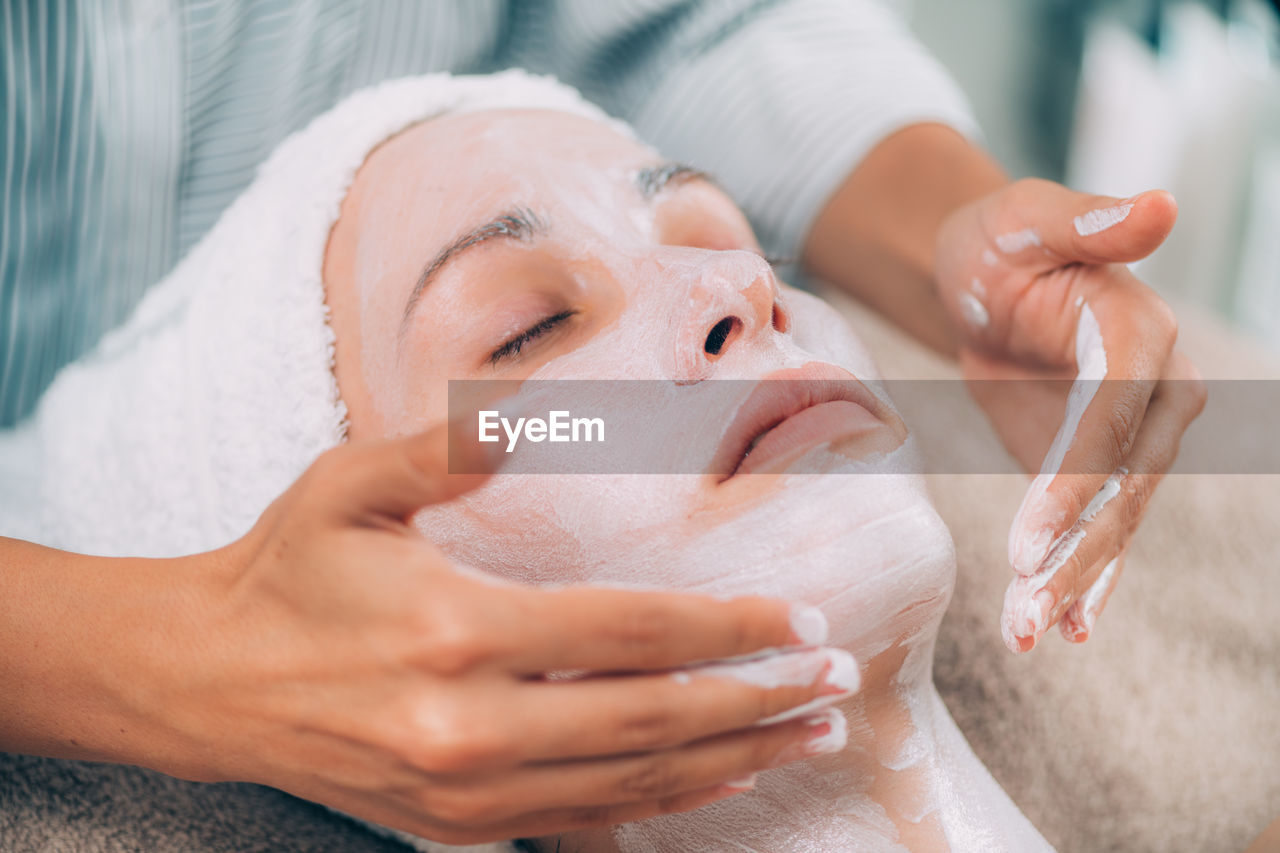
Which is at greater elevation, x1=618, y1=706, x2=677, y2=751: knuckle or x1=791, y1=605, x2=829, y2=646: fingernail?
x1=791, y1=605, x2=829, y2=646: fingernail

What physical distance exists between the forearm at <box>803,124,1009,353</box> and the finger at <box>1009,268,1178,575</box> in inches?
11.7

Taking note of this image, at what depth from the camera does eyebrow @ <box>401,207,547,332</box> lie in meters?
0.64

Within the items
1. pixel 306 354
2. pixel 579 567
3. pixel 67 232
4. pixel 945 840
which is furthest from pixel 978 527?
pixel 67 232

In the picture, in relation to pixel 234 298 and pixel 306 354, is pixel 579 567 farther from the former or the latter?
pixel 234 298

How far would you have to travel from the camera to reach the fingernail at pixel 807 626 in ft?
1.42

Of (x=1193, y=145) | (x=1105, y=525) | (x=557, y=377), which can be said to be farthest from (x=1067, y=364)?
(x=1193, y=145)

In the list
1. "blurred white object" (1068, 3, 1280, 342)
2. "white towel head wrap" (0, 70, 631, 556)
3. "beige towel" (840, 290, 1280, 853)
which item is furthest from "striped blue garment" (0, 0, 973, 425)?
"blurred white object" (1068, 3, 1280, 342)

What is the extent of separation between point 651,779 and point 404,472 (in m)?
0.19

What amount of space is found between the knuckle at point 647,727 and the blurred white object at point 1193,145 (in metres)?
1.97

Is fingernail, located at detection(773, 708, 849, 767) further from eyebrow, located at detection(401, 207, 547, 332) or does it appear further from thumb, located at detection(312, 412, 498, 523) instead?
eyebrow, located at detection(401, 207, 547, 332)

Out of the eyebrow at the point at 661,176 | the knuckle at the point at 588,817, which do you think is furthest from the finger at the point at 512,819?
the eyebrow at the point at 661,176

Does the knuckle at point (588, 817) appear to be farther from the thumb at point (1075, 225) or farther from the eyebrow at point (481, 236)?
the thumb at point (1075, 225)

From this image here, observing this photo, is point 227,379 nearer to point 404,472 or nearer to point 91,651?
point 91,651

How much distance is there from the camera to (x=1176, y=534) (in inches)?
39.3
